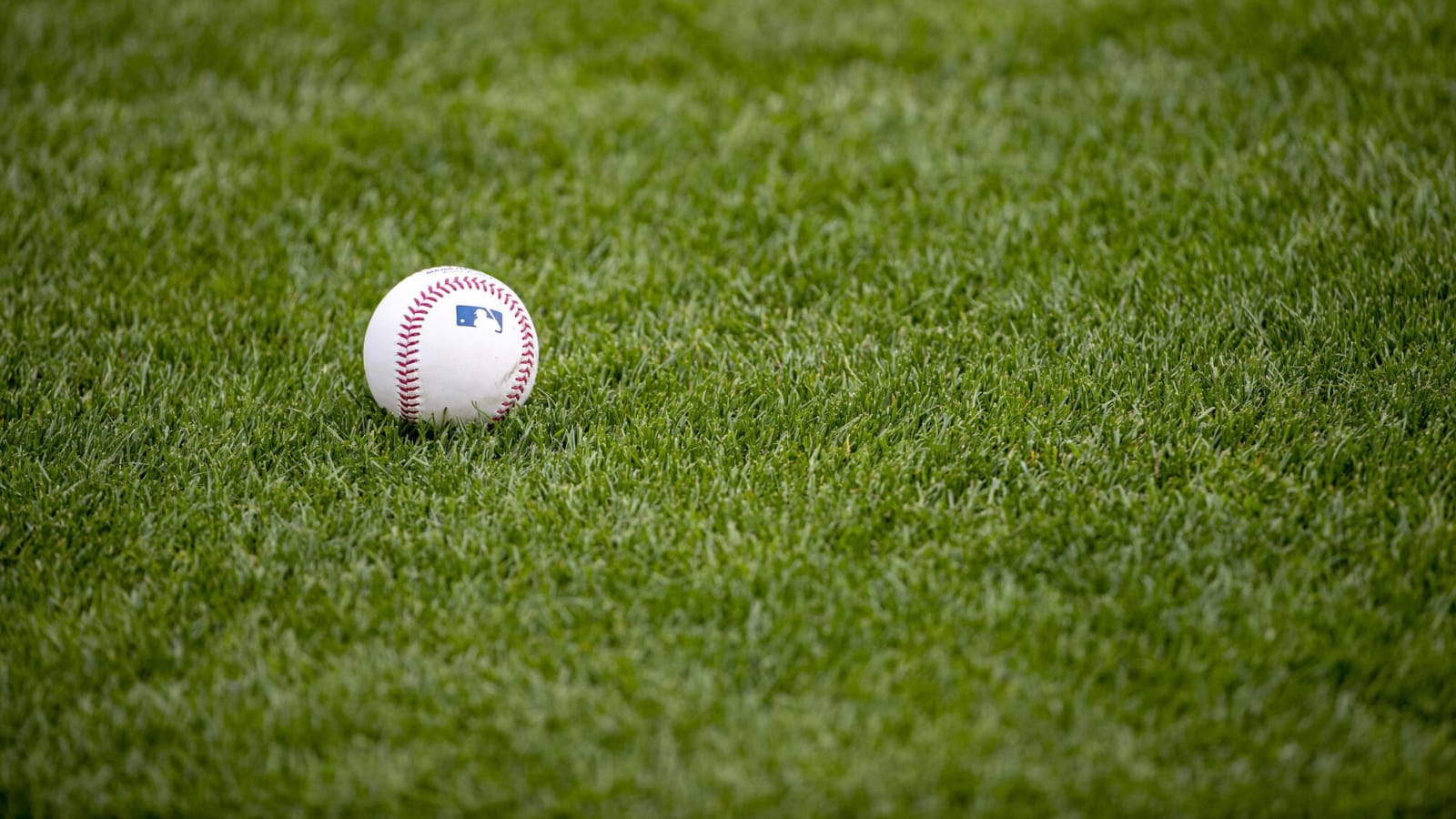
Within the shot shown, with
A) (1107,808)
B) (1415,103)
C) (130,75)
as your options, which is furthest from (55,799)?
(1415,103)

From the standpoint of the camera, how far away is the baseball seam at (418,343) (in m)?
3.50

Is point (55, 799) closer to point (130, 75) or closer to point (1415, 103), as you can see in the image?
point (130, 75)

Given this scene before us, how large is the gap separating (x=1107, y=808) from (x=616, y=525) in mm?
1540

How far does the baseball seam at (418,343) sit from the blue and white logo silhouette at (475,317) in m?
0.08

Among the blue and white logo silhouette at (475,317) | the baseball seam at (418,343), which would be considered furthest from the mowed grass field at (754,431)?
the blue and white logo silhouette at (475,317)

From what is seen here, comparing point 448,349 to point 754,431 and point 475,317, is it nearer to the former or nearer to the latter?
point 475,317

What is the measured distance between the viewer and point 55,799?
8.33ft

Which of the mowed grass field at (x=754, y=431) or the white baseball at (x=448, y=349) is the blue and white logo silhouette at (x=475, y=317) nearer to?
the white baseball at (x=448, y=349)

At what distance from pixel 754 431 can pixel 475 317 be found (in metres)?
0.99

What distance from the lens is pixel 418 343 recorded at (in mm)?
3486

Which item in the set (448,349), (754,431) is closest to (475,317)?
(448,349)

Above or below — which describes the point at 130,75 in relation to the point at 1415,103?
below


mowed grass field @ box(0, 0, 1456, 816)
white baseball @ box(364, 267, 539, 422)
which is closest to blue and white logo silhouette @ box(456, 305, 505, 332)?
white baseball @ box(364, 267, 539, 422)

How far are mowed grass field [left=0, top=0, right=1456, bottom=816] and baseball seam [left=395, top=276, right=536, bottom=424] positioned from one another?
5.1 inches
